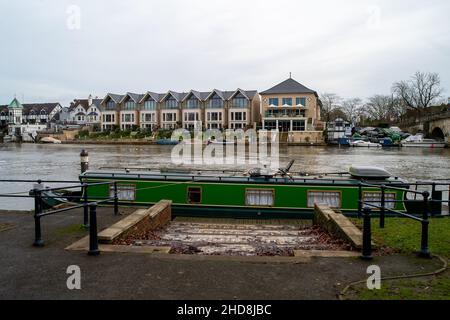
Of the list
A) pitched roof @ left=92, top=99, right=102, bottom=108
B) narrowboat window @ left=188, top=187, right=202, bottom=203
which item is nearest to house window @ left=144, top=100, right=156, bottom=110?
pitched roof @ left=92, top=99, right=102, bottom=108

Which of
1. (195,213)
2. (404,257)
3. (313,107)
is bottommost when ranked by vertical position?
(195,213)

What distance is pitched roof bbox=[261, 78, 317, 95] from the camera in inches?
3445

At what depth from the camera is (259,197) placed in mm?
15914

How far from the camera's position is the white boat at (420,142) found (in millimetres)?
83062

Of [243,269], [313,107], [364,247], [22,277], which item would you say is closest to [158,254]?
[243,269]

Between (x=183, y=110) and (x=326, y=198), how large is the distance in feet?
284

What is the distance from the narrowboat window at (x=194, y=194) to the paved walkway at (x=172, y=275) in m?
9.21

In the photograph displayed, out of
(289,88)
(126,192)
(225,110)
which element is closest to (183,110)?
(225,110)

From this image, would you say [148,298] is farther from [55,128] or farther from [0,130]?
[0,130]

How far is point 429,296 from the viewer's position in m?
4.87

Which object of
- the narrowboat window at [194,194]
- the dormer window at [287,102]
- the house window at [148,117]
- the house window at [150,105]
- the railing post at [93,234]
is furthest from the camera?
the house window at [148,117]

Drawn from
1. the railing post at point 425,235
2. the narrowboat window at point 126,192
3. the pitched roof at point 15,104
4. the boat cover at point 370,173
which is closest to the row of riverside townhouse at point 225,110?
the pitched roof at point 15,104

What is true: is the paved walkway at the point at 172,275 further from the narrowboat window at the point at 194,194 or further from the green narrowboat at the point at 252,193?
the narrowboat window at the point at 194,194

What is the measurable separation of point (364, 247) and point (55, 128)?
131457 mm
